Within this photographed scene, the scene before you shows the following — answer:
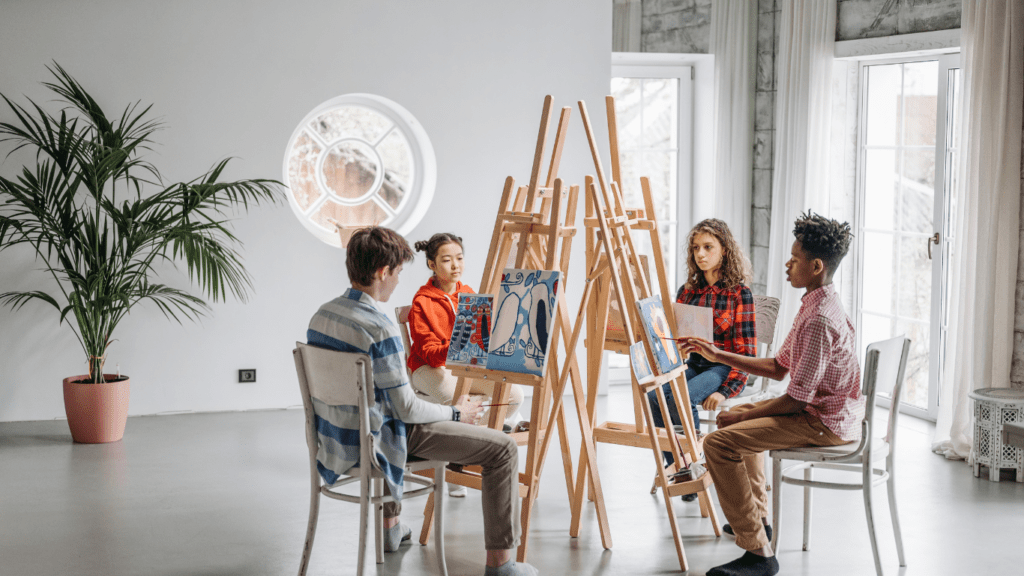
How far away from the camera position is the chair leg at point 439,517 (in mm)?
3266

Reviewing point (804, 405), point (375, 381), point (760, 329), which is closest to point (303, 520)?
point (375, 381)

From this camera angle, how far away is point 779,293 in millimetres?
6344

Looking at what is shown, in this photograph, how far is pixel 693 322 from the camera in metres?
3.74

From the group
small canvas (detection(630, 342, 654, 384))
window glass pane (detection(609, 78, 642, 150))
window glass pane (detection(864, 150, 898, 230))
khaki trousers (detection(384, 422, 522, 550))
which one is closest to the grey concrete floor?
khaki trousers (detection(384, 422, 522, 550))

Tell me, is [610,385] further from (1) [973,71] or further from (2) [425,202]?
(1) [973,71]

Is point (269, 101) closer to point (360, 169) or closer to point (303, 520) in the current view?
point (360, 169)

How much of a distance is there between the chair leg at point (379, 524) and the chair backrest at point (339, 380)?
15.3 inches

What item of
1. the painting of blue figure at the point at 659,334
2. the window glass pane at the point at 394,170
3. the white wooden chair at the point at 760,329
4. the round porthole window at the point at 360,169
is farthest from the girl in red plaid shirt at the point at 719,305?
the window glass pane at the point at 394,170

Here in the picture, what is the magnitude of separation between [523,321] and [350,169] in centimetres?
332

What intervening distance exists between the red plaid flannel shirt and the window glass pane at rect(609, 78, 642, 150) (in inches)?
117

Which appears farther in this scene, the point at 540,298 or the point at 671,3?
the point at 671,3

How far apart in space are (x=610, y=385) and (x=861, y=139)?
2.32 m

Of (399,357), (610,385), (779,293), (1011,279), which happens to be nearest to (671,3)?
(779,293)

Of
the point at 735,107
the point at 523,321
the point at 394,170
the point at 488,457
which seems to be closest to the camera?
the point at 488,457
